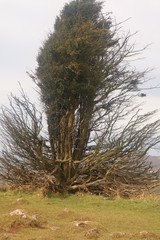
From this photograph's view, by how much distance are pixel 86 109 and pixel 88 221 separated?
27.8ft

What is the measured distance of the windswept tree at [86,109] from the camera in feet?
52.0

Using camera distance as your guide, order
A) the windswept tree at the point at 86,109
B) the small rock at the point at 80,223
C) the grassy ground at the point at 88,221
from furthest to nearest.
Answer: the windswept tree at the point at 86,109
the small rock at the point at 80,223
the grassy ground at the point at 88,221

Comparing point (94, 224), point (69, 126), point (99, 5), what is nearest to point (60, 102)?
point (69, 126)

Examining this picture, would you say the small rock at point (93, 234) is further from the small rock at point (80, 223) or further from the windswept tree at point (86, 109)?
the windswept tree at point (86, 109)

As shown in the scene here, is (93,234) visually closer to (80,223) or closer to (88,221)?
(80,223)

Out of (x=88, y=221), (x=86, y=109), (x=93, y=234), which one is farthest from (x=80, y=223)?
(x=86, y=109)

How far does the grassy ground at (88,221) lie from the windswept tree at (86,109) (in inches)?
108

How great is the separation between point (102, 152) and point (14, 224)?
8.41 metres

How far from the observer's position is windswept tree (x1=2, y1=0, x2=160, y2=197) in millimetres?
15836

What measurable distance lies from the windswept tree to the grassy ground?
2.75 m

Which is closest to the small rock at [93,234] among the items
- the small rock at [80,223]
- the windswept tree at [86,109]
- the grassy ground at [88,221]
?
the grassy ground at [88,221]

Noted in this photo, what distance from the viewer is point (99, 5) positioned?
57.4ft

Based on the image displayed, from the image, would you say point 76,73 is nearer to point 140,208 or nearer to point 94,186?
point 94,186

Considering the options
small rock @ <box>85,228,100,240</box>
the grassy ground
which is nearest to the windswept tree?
the grassy ground
